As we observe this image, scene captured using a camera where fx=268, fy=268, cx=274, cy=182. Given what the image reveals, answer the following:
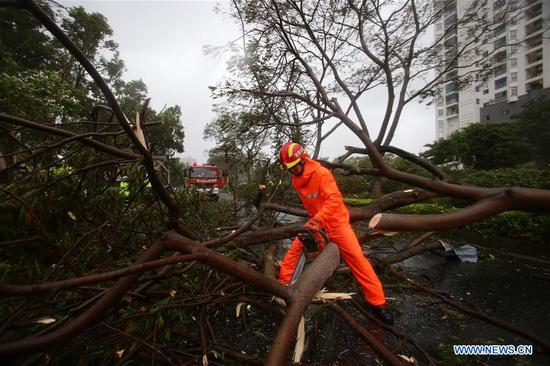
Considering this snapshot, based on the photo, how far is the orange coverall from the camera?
2.40m

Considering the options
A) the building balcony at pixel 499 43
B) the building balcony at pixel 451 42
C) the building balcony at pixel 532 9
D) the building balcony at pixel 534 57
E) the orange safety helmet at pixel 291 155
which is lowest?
the orange safety helmet at pixel 291 155

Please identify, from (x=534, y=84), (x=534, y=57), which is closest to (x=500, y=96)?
(x=534, y=84)

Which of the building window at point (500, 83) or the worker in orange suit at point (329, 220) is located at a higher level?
the building window at point (500, 83)

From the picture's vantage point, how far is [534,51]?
113ft

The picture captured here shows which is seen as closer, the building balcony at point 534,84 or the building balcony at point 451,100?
the building balcony at point 534,84

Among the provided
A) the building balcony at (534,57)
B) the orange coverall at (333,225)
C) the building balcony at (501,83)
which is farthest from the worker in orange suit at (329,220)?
the building balcony at (501,83)

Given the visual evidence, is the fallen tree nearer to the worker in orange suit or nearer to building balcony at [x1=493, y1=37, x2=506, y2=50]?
the worker in orange suit

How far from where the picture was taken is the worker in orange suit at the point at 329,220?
7.86 ft

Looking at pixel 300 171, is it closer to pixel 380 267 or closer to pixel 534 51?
pixel 380 267

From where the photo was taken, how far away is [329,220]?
252 cm

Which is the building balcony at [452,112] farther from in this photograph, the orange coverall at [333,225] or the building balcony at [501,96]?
the orange coverall at [333,225]

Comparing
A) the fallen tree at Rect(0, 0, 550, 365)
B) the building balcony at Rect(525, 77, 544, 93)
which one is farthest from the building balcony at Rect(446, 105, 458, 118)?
the fallen tree at Rect(0, 0, 550, 365)

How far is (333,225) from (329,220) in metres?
0.06

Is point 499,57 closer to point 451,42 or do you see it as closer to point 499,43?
point 499,43
